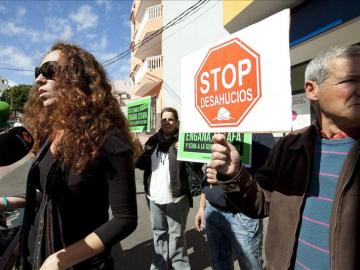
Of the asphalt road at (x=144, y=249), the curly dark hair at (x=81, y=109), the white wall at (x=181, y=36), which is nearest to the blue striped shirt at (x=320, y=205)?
the curly dark hair at (x=81, y=109)

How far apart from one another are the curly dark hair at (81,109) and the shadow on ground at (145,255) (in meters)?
2.81

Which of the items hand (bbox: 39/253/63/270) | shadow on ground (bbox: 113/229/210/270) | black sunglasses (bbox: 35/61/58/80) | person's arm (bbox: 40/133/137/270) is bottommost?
shadow on ground (bbox: 113/229/210/270)

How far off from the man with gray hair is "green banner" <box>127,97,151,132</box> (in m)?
4.03

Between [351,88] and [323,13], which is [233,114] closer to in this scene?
[351,88]

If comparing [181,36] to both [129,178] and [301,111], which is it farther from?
[129,178]

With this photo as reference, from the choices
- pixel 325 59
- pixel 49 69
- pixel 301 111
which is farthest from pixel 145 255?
pixel 301 111

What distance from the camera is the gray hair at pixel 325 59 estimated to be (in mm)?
1462

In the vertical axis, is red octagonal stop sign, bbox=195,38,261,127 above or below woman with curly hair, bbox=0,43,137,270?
above

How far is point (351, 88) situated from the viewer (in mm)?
1426

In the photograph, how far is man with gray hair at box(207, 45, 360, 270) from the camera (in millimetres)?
1320

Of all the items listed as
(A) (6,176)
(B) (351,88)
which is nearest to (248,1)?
(B) (351,88)

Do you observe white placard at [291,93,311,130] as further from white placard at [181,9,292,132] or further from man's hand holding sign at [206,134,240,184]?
man's hand holding sign at [206,134,240,184]

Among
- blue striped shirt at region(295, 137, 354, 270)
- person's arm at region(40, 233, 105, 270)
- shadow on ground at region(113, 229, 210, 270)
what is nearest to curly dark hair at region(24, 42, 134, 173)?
person's arm at region(40, 233, 105, 270)

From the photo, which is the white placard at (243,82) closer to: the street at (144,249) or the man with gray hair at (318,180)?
the man with gray hair at (318,180)
